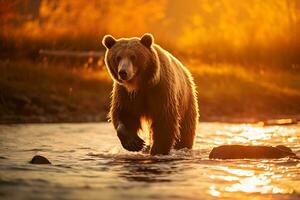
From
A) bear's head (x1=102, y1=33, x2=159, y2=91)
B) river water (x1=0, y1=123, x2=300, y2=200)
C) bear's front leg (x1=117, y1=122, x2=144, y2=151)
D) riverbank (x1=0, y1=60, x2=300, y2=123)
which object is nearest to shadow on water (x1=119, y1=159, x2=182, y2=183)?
river water (x1=0, y1=123, x2=300, y2=200)

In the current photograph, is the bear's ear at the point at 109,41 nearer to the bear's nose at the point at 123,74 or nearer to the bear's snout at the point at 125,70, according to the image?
the bear's snout at the point at 125,70

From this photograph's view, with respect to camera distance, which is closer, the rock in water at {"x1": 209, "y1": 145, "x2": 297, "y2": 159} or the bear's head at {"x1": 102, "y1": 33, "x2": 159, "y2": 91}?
the bear's head at {"x1": 102, "y1": 33, "x2": 159, "y2": 91}

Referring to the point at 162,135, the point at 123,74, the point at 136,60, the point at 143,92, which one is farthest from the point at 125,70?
the point at 162,135

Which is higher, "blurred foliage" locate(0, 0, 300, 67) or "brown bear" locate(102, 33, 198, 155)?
"blurred foliage" locate(0, 0, 300, 67)

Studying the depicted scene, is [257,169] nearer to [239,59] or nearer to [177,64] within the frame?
[177,64]

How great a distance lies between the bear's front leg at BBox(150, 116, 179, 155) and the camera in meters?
7.86

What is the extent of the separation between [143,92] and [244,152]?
1.27 m

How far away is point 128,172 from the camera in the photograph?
681 cm

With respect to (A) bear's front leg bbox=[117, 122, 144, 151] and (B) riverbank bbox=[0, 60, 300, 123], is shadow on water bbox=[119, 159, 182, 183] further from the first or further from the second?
(B) riverbank bbox=[0, 60, 300, 123]

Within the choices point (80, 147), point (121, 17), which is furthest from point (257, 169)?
point (121, 17)

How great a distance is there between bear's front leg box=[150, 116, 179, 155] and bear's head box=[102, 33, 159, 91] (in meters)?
0.48

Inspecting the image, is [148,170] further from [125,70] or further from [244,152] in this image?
[244,152]

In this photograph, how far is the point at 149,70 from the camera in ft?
25.2

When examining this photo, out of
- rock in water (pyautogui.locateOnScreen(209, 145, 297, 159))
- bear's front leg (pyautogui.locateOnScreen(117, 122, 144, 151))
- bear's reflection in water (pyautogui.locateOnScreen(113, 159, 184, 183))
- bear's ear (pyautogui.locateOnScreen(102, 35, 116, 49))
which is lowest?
bear's reflection in water (pyautogui.locateOnScreen(113, 159, 184, 183))
